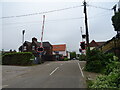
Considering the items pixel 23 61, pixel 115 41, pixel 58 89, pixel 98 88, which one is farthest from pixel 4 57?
pixel 98 88

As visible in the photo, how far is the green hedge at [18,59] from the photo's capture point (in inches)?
1209

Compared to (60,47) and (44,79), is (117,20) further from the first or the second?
(60,47)

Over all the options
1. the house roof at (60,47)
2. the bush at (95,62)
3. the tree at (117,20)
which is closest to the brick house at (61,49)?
A: the house roof at (60,47)

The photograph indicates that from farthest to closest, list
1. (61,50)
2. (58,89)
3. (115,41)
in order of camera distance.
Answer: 1. (61,50)
2. (115,41)
3. (58,89)

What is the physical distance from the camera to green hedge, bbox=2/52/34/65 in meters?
30.7

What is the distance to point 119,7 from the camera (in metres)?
19.4

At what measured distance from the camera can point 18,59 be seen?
31.4 metres

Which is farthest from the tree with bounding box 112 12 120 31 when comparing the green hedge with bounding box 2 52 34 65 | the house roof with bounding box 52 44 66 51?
the house roof with bounding box 52 44 66 51


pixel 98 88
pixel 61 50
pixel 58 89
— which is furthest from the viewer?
pixel 61 50

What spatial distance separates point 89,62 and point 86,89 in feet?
34.0

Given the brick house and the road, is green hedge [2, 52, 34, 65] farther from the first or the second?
the brick house

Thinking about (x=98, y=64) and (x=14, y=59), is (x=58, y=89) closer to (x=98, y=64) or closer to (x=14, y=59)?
(x=98, y=64)

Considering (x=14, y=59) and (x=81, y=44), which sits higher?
(x=81, y=44)

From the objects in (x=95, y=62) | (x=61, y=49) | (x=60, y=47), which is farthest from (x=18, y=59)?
(x=60, y=47)
